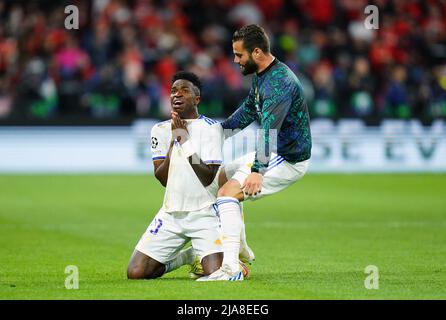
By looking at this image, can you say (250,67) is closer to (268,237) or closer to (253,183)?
(253,183)

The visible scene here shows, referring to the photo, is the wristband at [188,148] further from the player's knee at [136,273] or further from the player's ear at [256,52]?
the player's knee at [136,273]

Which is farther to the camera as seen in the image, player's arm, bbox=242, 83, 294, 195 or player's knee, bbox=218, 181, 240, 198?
player's knee, bbox=218, 181, 240, 198

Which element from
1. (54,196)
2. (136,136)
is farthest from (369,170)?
(54,196)

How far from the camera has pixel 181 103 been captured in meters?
8.23

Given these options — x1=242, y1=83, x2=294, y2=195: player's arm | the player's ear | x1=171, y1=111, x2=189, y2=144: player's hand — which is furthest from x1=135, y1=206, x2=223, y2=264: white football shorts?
the player's ear

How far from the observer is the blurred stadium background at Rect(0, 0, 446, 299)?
13.3 m

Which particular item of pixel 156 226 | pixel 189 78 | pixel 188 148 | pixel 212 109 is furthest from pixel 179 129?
pixel 212 109

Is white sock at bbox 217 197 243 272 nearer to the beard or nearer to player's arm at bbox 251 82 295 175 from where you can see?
player's arm at bbox 251 82 295 175

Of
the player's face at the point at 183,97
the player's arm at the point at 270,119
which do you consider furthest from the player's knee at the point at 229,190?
the player's face at the point at 183,97

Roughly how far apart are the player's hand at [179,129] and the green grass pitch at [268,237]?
120 centimetres

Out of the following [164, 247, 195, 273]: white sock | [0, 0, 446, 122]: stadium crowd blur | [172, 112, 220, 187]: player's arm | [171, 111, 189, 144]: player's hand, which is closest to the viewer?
[171, 111, 189, 144]: player's hand

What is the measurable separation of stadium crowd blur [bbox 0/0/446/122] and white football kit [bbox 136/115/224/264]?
37.7 ft

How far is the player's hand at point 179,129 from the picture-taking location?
809 cm

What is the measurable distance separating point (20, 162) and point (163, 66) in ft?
12.5
